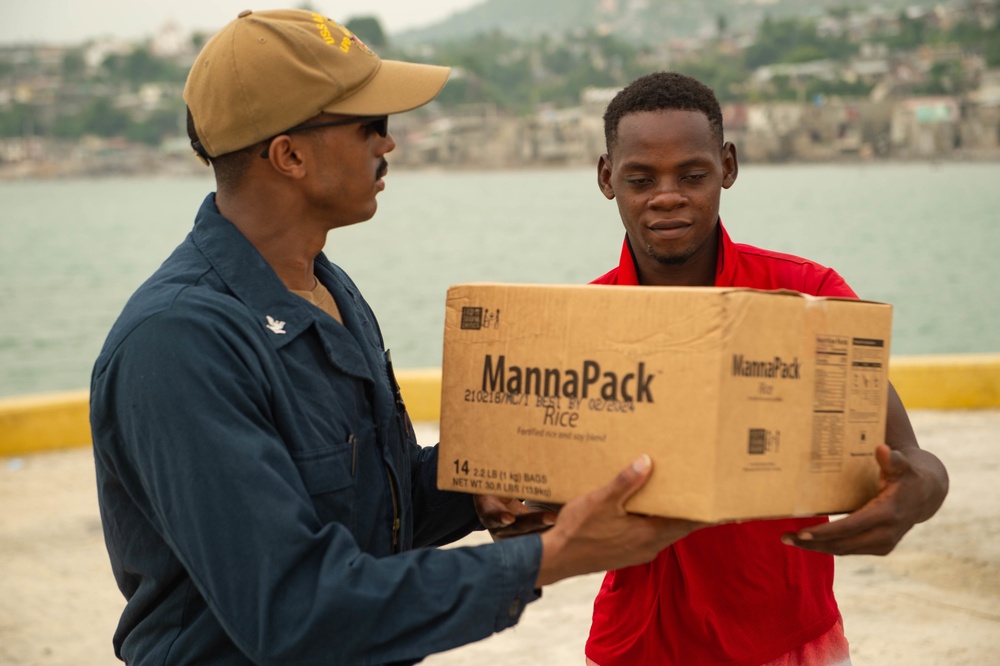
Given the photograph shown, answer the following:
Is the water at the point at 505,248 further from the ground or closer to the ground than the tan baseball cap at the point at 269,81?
closer to the ground

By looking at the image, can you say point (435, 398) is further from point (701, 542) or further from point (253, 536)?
point (253, 536)

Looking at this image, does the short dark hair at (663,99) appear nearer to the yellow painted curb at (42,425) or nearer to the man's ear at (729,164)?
the man's ear at (729,164)

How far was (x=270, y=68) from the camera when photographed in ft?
6.64

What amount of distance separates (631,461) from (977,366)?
714 centimetres

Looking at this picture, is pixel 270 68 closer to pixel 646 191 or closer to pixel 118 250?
pixel 646 191

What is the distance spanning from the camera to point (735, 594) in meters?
2.57

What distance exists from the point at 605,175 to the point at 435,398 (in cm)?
546

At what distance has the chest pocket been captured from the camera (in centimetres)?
196

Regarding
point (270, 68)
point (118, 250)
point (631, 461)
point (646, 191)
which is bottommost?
point (118, 250)

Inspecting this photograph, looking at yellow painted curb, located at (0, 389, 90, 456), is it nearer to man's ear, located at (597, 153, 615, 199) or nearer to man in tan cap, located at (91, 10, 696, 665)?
man's ear, located at (597, 153, 615, 199)

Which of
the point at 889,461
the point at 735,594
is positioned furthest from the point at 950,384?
the point at 889,461

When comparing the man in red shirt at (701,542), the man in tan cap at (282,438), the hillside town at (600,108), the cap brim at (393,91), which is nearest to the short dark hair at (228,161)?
the man in tan cap at (282,438)

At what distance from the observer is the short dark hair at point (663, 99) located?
2840 millimetres

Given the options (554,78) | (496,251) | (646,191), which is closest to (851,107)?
(554,78)
